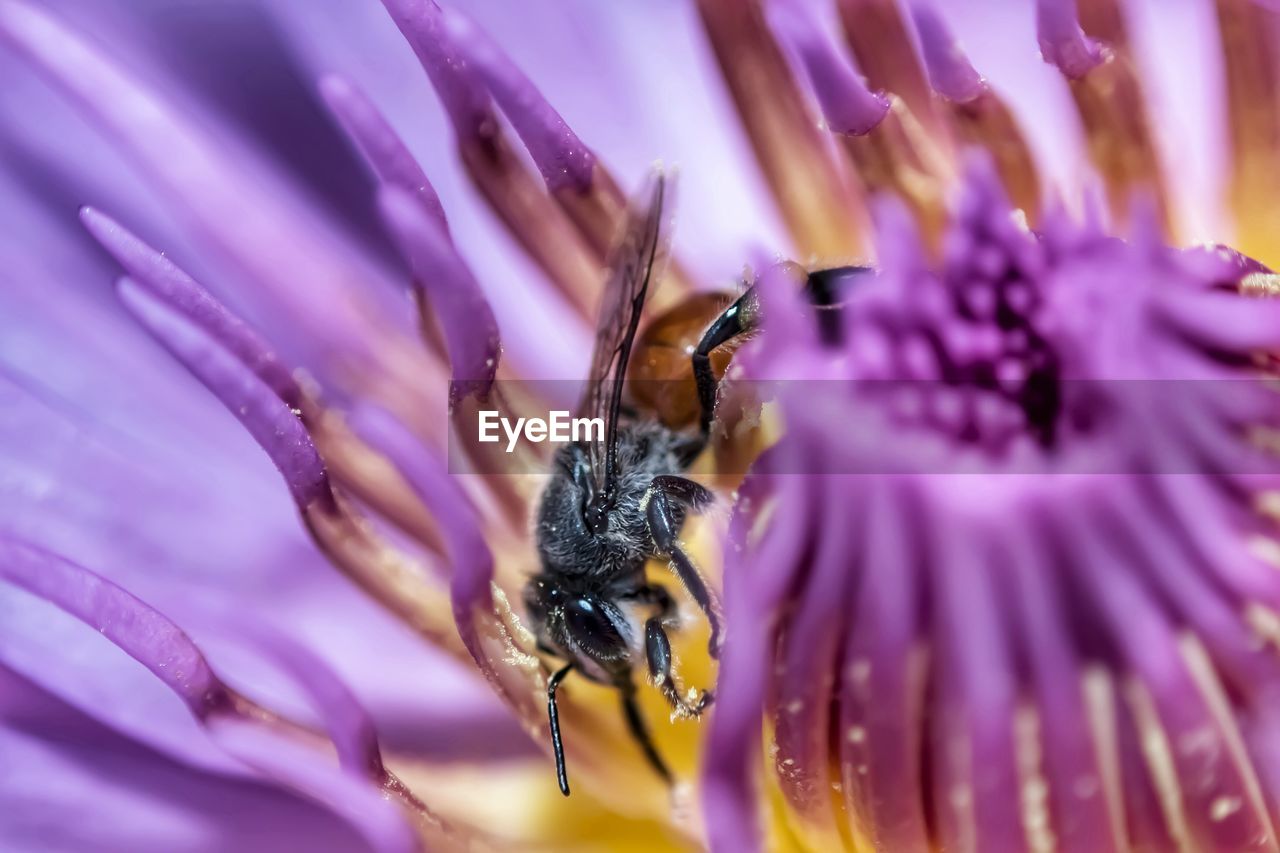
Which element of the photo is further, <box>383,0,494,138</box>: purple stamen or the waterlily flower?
<box>383,0,494,138</box>: purple stamen

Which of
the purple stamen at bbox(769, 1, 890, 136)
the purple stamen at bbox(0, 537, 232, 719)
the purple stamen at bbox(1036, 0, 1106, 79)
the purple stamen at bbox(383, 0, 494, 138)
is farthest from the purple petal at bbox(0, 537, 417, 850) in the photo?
the purple stamen at bbox(1036, 0, 1106, 79)

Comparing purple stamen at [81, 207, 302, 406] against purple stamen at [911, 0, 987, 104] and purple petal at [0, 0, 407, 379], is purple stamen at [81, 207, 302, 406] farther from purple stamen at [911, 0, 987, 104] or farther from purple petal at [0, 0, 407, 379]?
purple stamen at [911, 0, 987, 104]

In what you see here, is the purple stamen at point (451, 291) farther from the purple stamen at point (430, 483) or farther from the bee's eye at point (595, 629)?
the bee's eye at point (595, 629)

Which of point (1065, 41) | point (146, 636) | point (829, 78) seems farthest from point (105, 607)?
point (1065, 41)

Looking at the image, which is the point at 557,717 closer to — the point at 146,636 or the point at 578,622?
the point at 578,622

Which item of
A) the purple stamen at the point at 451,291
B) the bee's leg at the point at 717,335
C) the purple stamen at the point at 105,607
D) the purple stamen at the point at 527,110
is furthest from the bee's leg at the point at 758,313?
the purple stamen at the point at 105,607

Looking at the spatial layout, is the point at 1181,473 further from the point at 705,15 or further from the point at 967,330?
the point at 705,15

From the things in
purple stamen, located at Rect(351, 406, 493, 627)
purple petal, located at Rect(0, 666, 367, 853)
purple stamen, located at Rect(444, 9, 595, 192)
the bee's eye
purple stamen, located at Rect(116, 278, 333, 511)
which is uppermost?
purple stamen, located at Rect(444, 9, 595, 192)
